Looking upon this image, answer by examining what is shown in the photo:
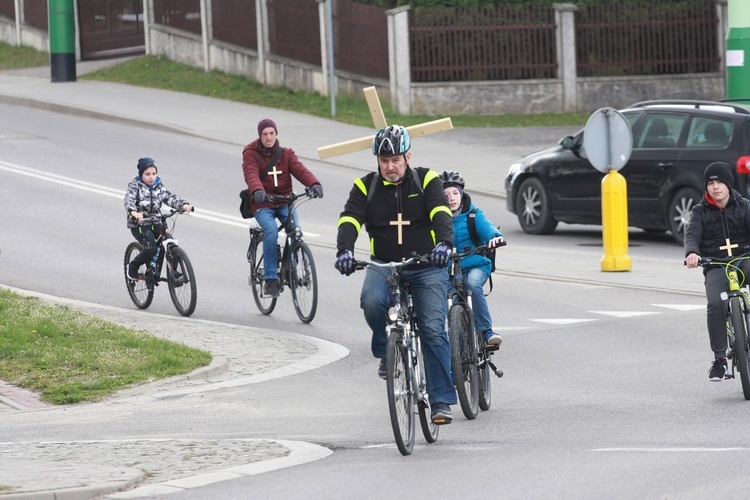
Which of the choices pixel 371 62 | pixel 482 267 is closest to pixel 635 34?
pixel 371 62

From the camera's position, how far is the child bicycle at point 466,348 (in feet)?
30.6

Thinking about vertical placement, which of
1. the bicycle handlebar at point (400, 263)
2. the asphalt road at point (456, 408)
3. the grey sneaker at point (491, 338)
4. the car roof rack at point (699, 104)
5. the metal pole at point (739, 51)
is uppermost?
the metal pole at point (739, 51)

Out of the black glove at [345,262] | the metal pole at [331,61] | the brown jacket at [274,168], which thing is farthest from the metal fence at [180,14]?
the black glove at [345,262]

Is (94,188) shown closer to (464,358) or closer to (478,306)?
(478,306)

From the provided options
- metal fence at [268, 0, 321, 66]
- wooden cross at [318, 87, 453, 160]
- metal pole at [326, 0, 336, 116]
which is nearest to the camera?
wooden cross at [318, 87, 453, 160]

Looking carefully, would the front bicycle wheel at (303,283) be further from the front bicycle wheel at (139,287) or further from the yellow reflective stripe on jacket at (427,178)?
the yellow reflective stripe on jacket at (427,178)

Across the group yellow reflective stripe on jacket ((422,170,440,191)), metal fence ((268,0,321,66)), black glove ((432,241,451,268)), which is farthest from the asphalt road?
metal fence ((268,0,321,66))

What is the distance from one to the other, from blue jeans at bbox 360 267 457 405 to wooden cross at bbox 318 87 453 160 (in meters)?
2.04

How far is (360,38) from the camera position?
102ft

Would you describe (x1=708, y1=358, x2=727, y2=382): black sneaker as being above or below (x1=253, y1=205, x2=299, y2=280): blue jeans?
below

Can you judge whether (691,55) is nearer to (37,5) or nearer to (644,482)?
(37,5)

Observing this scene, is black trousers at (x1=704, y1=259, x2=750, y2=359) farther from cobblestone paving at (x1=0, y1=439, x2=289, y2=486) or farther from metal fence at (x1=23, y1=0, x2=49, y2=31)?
metal fence at (x1=23, y1=0, x2=49, y2=31)

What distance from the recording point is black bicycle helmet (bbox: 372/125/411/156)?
838 cm

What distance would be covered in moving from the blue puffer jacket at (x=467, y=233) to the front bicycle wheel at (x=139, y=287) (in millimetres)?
5566
